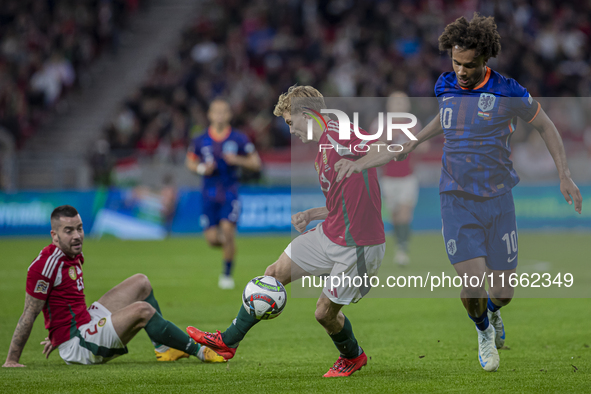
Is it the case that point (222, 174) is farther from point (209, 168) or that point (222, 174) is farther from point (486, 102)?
point (486, 102)

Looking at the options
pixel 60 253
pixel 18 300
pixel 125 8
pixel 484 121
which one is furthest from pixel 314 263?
pixel 125 8

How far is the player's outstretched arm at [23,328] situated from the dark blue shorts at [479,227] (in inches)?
121

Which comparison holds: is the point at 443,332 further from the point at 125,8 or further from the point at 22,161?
the point at 125,8

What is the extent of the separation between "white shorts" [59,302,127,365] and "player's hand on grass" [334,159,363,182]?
2103mm

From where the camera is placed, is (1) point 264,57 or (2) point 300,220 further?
(1) point 264,57

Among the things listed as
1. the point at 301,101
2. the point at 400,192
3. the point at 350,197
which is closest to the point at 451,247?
the point at 350,197

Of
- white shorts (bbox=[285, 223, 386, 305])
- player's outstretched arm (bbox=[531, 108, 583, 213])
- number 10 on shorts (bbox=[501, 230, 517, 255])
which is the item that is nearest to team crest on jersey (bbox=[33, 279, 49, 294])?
white shorts (bbox=[285, 223, 386, 305])

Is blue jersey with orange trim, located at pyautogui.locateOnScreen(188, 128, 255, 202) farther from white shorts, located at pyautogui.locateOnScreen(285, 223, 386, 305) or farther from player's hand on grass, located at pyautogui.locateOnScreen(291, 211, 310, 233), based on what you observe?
white shorts, located at pyautogui.locateOnScreen(285, 223, 386, 305)

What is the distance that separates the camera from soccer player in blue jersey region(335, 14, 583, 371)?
17.0 ft

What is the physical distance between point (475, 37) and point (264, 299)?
232 centimetres

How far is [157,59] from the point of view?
79.2ft

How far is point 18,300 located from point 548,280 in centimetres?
740

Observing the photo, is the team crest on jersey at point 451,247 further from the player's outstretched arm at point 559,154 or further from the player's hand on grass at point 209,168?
the player's hand on grass at point 209,168

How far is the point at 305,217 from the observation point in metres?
5.46
